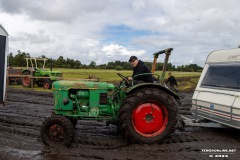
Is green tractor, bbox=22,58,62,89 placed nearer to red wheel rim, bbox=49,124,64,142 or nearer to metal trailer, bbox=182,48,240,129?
metal trailer, bbox=182,48,240,129

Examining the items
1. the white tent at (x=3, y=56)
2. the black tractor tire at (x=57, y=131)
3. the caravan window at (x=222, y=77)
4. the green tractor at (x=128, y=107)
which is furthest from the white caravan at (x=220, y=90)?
the white tent at (x=3, y=56)

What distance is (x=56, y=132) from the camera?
5.76m

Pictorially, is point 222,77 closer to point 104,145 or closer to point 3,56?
point 104,145

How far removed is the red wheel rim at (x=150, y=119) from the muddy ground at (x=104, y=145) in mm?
315

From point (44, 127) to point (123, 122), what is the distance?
156cm

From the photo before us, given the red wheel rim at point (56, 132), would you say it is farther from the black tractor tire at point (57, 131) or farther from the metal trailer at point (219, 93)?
the metal trailer at point (219, 93)

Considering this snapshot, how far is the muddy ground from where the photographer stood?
529 centimetres

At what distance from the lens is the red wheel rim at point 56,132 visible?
5.76 metres

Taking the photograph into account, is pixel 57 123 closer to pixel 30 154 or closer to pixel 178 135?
pixel 30 154

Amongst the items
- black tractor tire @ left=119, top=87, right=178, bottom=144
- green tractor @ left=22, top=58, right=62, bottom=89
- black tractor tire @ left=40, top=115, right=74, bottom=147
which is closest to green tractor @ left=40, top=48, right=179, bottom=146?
black tractor tire @ left=119, top=87, right=178, bottom=144

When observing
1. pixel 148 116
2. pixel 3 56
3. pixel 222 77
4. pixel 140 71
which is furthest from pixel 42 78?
pixel 148 116

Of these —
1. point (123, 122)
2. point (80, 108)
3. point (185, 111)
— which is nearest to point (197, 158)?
point (123, 122)

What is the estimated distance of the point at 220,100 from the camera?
712 centimetres

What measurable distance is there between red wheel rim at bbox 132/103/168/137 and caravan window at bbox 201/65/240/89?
6.65ft
